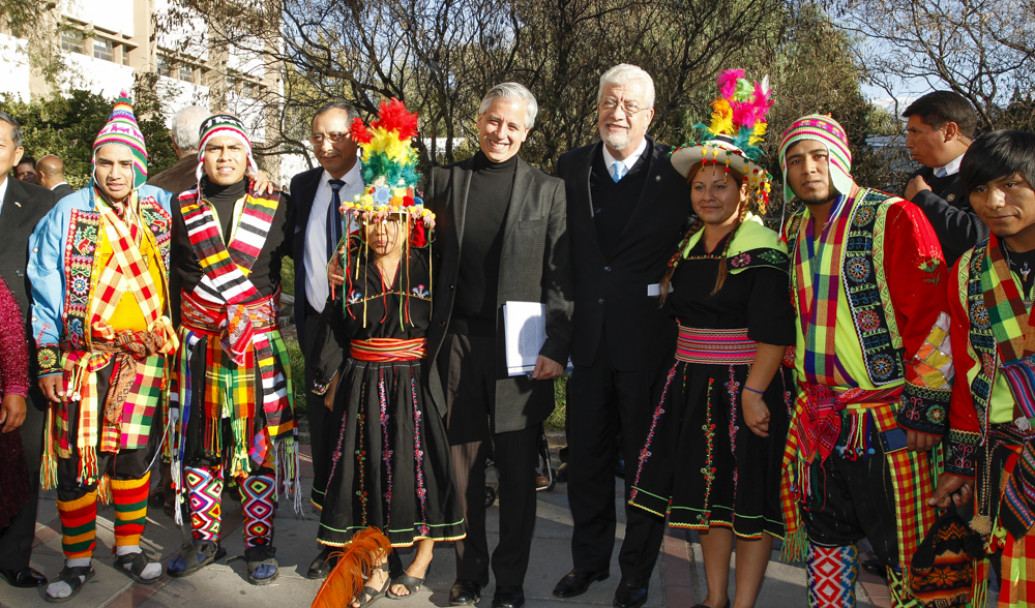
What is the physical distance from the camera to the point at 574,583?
3.45 metres

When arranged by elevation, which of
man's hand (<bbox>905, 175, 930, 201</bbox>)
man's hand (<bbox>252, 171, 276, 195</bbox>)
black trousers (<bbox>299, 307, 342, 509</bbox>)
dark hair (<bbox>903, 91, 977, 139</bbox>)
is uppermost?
dark hair (<bbox>903, 91, 977, 139</bbox>)

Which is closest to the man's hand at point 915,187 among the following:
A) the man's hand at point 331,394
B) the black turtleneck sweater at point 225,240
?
the man's hand at point 331,394

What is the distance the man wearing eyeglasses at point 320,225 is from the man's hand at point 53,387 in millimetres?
1009

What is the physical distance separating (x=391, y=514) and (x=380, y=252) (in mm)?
1083

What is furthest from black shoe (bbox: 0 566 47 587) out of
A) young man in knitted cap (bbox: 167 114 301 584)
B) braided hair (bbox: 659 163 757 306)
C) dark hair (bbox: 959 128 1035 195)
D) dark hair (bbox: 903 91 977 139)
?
dark hair (bbox: 903 91 977 139)

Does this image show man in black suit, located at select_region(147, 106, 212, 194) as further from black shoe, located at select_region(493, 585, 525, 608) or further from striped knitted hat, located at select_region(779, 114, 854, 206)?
striped knitted hat, located at select_region(779, 114, 854, 206)

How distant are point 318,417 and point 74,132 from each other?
1090 centimetres

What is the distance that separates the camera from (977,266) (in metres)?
2.42

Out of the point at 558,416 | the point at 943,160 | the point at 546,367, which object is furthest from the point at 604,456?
the point at 558,416

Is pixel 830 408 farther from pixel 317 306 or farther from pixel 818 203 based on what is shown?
pixel 317 306

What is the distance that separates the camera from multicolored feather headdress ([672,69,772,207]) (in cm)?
296

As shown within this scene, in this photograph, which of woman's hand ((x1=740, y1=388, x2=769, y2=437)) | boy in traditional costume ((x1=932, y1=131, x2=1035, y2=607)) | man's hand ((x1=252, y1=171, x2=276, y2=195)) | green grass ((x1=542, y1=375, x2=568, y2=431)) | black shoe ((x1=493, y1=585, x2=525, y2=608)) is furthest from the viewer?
green grass ((x1=542, y1=375, x2=568, y2=431))

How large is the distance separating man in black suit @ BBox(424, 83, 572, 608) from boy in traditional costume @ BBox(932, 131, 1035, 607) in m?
1.46

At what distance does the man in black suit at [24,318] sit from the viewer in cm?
344
